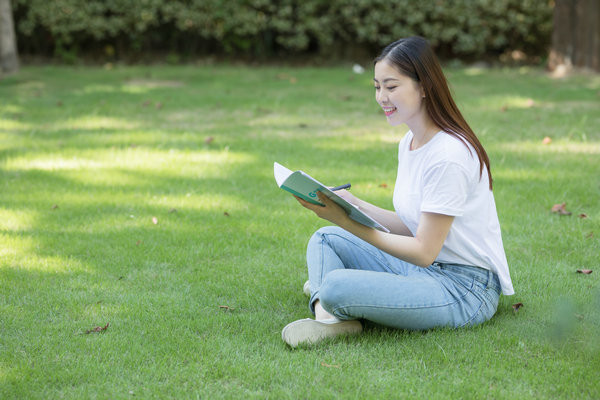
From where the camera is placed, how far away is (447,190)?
2715 millimetres

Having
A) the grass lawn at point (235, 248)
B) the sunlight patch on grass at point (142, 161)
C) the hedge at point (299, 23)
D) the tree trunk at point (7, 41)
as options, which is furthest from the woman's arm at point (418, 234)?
the hedge at point (299, 23)

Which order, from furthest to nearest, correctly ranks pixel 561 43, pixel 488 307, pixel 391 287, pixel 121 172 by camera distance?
pixel 561 43 → pixel 121 172 → pixel 488 307 → pixel 391 287

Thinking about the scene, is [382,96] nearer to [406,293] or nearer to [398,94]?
[398,94]

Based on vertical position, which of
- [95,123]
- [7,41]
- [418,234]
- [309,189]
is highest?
[309,189]

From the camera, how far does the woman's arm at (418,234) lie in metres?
2.73

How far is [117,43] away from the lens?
12766 millimetres

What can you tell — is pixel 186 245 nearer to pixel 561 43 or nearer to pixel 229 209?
pixel 229 209

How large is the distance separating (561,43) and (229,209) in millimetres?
7574

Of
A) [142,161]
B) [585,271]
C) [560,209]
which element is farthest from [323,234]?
[142,161]

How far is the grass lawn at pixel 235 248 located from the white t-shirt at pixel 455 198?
0.34 m

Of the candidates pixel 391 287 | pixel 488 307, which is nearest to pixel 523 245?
pixel 488 307

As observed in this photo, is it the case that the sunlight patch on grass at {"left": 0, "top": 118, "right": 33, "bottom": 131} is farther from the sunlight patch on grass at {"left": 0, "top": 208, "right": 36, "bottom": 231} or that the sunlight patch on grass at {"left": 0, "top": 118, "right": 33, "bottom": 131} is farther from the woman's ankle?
the woman's ankle

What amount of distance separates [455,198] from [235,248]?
1.75m

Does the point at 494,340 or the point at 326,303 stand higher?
the point at 326,303
